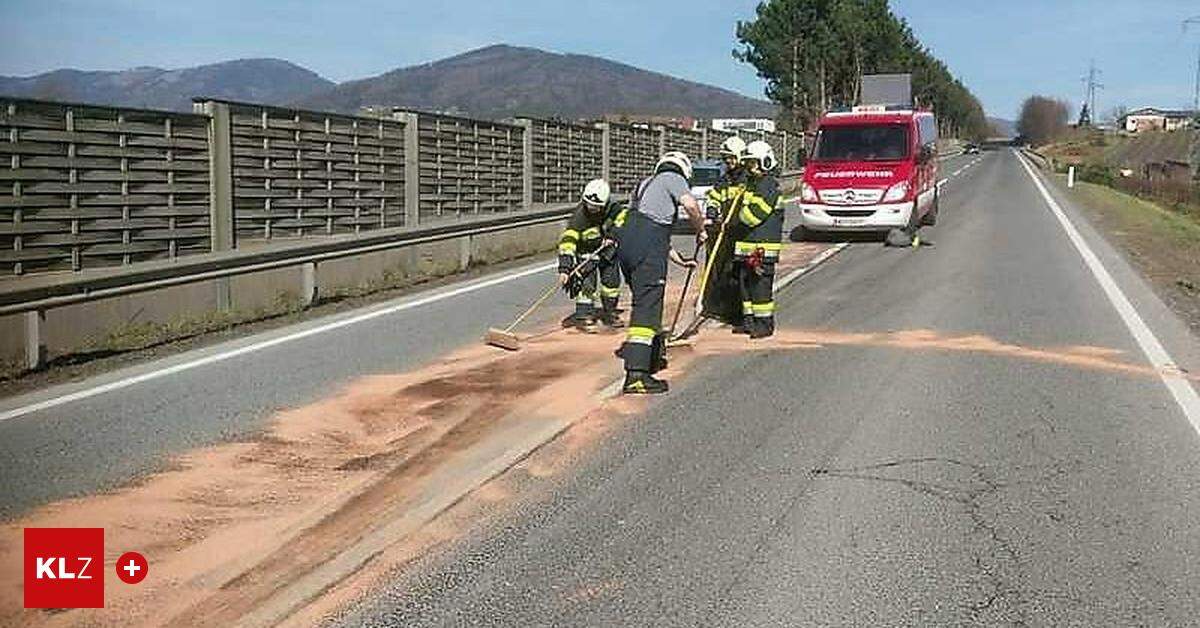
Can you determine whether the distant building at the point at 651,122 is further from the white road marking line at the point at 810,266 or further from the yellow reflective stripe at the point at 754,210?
the yellow reflective stripe at the point at 754,210

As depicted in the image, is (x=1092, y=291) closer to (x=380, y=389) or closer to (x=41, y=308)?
(x=380, y=389)

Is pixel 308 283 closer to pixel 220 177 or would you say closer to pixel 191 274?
pixel 220 177

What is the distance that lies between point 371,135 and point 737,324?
7.80 meters

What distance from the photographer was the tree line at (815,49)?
6994cm

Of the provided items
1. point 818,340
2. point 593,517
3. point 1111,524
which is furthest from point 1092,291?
point 593,517

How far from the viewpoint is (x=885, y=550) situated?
210 inches

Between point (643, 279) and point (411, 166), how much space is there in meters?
10.6

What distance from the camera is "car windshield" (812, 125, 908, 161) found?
2269cm

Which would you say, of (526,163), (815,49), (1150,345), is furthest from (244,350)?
(815,49)

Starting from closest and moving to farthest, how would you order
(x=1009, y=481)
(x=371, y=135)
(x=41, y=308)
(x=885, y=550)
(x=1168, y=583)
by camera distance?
1. (x=1168, y=583)
2. (x=885, y=550)
3. (x=1009, y=481)
4. (x=41, y=308)
5. (x=371, y=135)

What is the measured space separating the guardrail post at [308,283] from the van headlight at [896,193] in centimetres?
1170

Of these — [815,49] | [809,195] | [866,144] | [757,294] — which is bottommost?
Result: [757,294]

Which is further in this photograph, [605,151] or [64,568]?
[605,151]

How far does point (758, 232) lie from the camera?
11.0 meters
